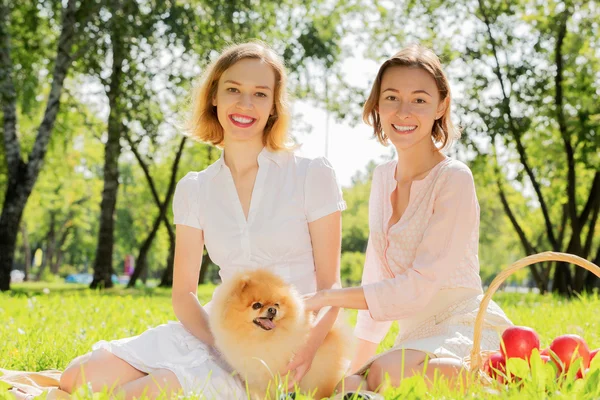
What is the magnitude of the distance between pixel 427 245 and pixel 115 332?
327 centimetres

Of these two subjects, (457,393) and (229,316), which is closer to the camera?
(457,393)

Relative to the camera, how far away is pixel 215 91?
3.81 meters

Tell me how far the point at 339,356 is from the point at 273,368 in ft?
1.34

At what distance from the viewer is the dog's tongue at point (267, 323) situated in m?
2.87

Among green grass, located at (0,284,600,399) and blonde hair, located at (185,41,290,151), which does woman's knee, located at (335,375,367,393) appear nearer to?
green grass, located at (0,284,600,399)

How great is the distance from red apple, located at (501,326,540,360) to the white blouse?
1012mm

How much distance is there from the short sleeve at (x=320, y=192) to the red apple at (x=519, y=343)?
107 cm

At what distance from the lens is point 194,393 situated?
2.85m

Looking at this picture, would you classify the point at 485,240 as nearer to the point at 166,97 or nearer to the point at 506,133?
Answer: the point at 506,133

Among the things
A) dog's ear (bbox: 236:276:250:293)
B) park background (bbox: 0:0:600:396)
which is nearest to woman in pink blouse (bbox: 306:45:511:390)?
dog's ear (bbox: 236:276:250:293)

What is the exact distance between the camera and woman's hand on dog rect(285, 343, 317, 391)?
3.01 metres

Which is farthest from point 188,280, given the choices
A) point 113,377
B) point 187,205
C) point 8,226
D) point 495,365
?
point 8,226

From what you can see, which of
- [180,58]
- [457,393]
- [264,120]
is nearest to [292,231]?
[264,120]

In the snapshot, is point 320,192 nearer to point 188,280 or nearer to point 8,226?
point 188,280
